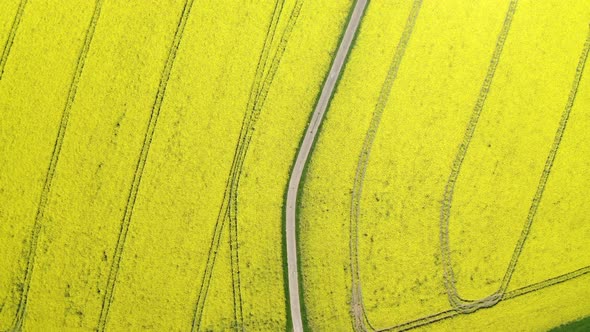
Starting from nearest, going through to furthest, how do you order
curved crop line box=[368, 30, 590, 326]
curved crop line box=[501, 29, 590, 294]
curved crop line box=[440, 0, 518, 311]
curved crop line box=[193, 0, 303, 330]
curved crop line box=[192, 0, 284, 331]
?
curved crop line box=[192, 0, 284, 331] < curved crop line box=[193, 0, 303, 330] < curved crop line box=[368, 30, 590, 326] < curved crop line box=[440, 0, 518, 311] < curved crop line box=[501, 29, 590, 294]

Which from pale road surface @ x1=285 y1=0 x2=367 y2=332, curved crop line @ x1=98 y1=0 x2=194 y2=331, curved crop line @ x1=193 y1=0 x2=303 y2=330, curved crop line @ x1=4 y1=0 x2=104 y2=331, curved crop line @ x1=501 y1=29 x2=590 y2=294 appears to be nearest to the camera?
curved crop line @ x1=4 y1=0 x2=104 y2=331

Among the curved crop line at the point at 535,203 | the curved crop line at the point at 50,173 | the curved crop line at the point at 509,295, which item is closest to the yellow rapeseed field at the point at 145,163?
the curved crop line at the point at 50,173

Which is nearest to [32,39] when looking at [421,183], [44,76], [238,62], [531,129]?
[44,76]

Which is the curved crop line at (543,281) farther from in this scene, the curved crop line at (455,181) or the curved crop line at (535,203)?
the curved crop line at (455,181)

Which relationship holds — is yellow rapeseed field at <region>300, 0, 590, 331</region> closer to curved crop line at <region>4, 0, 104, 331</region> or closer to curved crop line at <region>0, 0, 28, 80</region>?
curved crop line at <region>4, 0, 104, 331</region>

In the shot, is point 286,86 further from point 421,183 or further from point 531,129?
point 531,129

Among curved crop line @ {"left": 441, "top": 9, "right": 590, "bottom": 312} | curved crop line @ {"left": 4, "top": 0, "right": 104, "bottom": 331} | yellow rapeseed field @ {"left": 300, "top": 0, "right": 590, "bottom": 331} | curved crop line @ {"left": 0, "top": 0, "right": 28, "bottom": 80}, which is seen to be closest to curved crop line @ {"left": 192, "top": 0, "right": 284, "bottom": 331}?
yellow rapeseed field @ {"left": 300, "top": 0, "right": 590, "bottom": 331}
